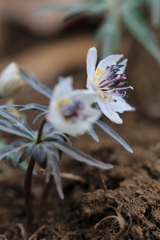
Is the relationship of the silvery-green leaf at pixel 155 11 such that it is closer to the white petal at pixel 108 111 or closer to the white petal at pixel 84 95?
the white petal at pixel 108 111

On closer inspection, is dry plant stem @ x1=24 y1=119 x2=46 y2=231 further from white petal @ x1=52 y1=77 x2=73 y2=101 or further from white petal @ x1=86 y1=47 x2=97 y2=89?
white petal @ x1=86 y1=47 x2=97 y2=89

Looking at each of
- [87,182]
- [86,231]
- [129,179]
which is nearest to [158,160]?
[129,179]

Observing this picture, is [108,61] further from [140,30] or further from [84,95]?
[140,30]

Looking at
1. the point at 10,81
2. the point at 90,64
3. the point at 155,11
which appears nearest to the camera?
the point at 90,64

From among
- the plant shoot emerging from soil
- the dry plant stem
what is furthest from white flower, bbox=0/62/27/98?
the dry plant stem

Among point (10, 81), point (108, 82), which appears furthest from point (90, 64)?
point (10, 81)

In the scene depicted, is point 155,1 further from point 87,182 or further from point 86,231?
point 86,231

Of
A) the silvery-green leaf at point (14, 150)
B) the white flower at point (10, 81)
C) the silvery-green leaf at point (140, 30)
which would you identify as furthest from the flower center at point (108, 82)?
the silvery-green leaf at point (140, 30)
